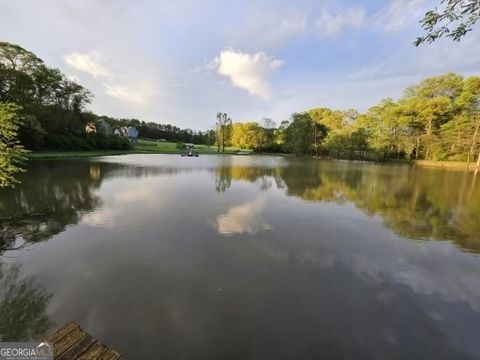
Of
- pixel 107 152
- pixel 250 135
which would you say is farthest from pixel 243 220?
pixel 250 135

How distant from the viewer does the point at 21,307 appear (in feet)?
12.6

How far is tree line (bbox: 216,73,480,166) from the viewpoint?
3828 centimetres

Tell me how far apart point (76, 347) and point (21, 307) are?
8.69ft

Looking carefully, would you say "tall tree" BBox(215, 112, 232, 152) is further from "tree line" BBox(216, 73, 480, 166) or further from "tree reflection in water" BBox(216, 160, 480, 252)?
"tree reflection in water" BBox(216, 160, 480, 252)

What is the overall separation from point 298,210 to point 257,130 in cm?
6730

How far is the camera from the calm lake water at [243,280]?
3.35 metres

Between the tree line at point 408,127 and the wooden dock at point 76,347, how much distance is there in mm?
44898

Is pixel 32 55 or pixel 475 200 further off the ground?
pixel 32 55

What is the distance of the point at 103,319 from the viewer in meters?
3.61

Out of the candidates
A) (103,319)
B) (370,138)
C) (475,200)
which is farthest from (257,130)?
(103,319)

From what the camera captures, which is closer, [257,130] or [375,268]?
[375,268]

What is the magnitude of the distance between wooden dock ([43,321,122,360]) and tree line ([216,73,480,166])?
44898 millimetres

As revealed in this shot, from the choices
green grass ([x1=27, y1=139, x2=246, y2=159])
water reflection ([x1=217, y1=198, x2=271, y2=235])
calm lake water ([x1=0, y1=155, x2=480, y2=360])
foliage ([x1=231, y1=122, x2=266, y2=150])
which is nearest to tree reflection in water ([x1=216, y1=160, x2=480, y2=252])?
calm lake water ([x1=0, y1=155, x2=480, y2=360])

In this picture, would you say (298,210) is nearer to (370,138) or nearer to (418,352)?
(418,352)
